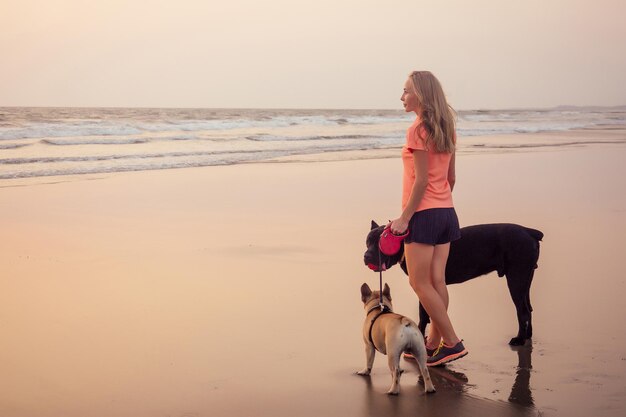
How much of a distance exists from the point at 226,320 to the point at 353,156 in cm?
1206

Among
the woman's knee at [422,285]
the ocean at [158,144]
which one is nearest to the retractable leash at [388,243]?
the woman's knee at [422,285]

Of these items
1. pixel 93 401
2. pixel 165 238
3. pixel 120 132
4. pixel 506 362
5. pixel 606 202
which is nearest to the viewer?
pixel 93 401

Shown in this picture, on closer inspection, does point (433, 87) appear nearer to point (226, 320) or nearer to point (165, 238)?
point (226, 320)

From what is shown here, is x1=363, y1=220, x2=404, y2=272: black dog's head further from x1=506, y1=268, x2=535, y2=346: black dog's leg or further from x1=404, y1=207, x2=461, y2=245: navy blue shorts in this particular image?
x1=506, y1=268, x2=535, y2=346: black dog's leg

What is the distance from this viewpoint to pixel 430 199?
3.94 metres

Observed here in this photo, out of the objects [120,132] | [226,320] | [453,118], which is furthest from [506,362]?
[120,132]

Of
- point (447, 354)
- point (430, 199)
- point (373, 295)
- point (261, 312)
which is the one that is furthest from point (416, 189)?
point (261, 312)

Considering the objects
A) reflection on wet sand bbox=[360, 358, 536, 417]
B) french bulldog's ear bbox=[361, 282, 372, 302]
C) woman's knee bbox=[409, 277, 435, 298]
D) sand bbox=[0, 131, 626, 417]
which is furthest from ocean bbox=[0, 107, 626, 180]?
reflection on wet sand bbox=[360, 358, 536, 417]

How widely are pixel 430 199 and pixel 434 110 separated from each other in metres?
0.46

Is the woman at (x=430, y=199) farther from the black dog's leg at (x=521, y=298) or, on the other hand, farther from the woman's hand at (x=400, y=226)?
the black dog's leg at (x=521, y=298)

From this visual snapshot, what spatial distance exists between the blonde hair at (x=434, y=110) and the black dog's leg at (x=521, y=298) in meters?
1.06

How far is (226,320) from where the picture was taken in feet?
15.8

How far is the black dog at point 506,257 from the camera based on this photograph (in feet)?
14.7

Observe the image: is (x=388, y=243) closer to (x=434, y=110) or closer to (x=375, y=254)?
(x=375, y=254)
